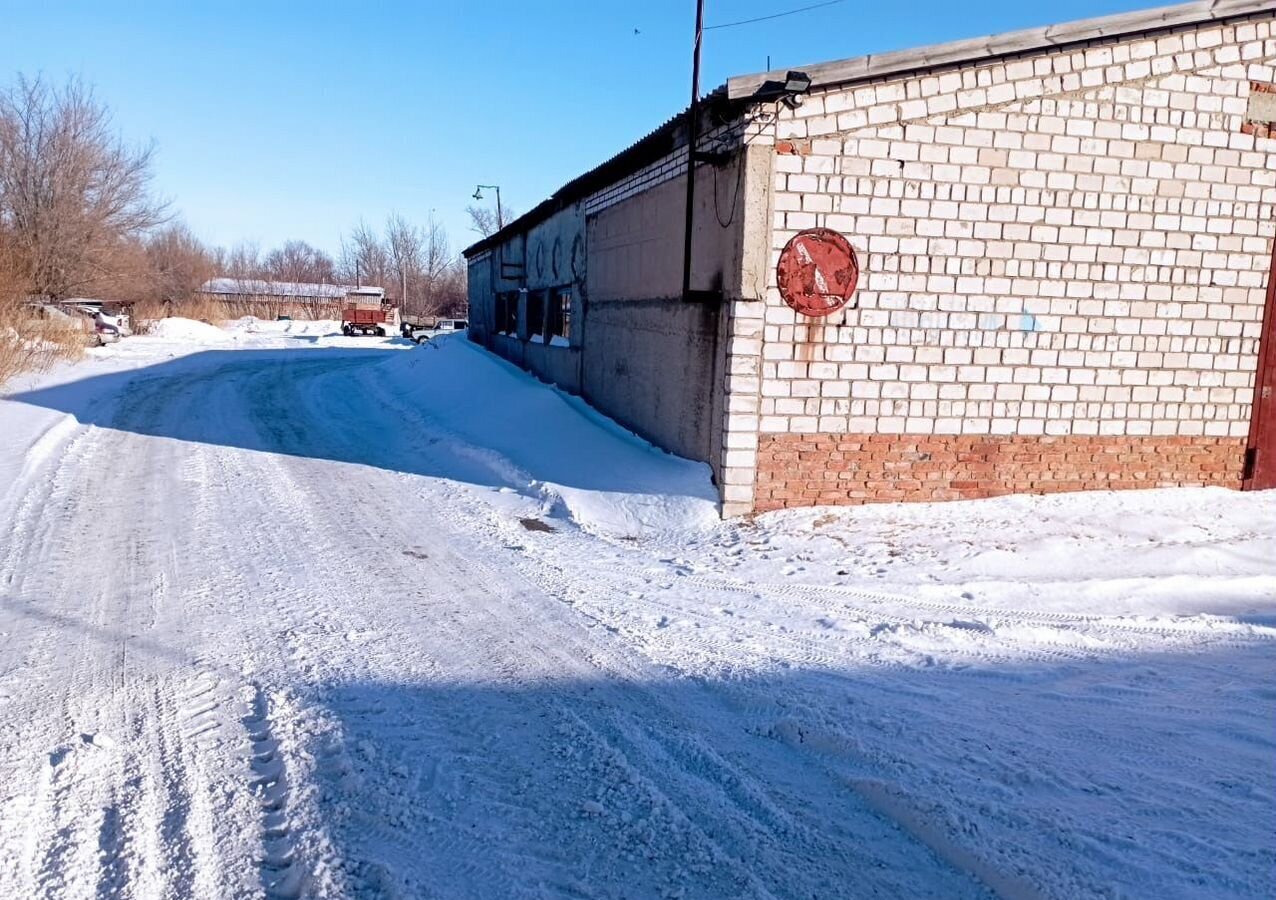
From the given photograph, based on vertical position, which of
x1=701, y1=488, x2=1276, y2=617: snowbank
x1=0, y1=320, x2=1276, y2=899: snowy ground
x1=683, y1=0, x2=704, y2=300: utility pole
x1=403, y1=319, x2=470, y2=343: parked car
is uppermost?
x1=683, y1=0, x2=704, y2=300: utility pole

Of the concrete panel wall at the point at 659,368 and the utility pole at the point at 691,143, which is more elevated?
the utility pole at the point at 691,143

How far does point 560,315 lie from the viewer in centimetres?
1541

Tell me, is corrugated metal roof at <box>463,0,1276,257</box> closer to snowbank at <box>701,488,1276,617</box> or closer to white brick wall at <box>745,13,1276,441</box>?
white brick wall at <box>745,13,1276,441</box>

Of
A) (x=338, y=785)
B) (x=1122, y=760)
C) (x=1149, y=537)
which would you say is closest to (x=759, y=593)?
(x=1122, y=760)

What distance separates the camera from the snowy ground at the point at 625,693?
9.75ft

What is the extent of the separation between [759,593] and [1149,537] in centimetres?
393

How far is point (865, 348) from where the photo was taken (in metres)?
7.84

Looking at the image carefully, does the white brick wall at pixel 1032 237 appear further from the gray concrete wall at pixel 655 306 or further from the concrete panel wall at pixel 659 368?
the concrete panel wall at pixel 659 368

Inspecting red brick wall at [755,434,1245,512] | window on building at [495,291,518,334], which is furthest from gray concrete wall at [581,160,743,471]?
window on building at [495,291,518,334]

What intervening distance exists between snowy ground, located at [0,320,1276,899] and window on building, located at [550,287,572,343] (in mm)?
6257

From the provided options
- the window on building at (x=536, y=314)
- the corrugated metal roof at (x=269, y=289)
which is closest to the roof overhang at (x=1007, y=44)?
the window on building at (x=536, y=314)

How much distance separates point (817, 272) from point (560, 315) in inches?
331

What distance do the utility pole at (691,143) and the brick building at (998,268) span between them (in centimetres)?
13

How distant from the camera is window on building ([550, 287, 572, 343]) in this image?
47.9 ft
